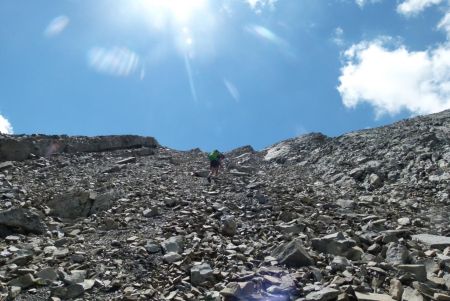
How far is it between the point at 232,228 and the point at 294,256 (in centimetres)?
302

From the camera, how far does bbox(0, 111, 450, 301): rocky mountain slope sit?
830cm

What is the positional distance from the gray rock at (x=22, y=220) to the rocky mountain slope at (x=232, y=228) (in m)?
0.04

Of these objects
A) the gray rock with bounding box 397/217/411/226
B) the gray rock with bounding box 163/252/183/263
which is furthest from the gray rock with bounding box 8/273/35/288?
the gray rock with bounding box 397/217/411/226

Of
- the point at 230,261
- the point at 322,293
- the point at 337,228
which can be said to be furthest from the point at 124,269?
the point at 337,228

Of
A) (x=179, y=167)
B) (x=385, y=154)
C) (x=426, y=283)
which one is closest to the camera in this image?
(x=426, y=283)

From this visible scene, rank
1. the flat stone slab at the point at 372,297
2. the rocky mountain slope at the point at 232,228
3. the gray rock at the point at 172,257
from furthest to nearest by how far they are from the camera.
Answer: the gray rock at the point at 172,257 < the rocky mountain slope at the point at 232,228 < the flat stone slab at the point at 372,297

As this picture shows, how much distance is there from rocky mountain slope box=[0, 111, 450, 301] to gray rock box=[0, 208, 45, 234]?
0.04 meters

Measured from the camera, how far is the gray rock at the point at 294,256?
920cm

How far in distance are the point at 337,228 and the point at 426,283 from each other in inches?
158

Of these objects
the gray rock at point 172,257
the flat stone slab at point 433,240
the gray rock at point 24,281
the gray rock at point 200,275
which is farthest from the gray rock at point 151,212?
the flat stone slab at point 433,240

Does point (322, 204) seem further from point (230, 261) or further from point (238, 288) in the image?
point (238, 288)

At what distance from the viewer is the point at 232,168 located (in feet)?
87.4

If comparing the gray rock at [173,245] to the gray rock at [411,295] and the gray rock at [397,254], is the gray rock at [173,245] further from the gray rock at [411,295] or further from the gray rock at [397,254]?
the gray rock at [411,295]

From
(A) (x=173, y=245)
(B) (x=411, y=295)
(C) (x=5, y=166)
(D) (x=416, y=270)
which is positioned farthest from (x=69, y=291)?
(C) (x=5, y=166)
